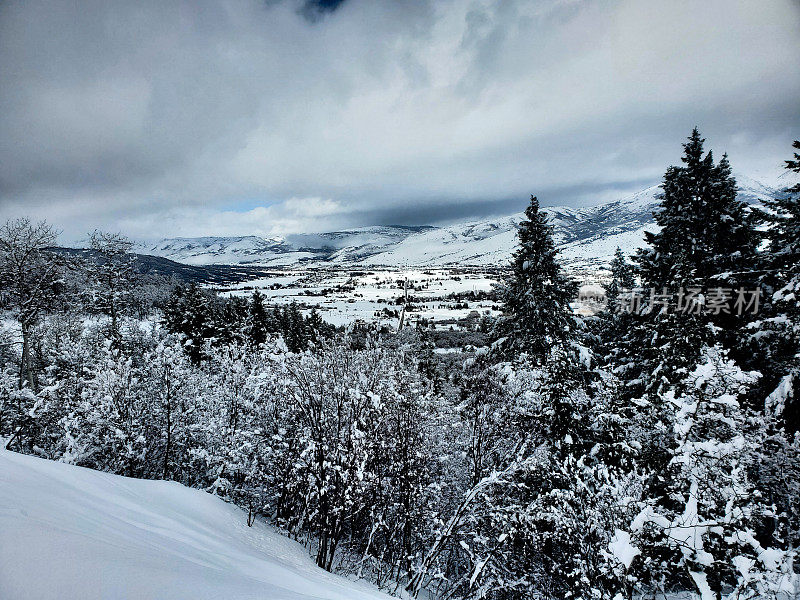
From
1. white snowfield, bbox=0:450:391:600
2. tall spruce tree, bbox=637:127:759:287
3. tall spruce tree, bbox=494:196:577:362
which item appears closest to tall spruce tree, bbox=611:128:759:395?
tall spruce tree, bbox=637:127:759:287

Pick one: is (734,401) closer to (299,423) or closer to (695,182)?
(299,423)

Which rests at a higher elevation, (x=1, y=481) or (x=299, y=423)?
(x=1, y=481)

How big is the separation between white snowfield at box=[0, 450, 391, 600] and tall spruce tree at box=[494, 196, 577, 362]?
13345 millimetres

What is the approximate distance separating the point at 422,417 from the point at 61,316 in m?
26.7

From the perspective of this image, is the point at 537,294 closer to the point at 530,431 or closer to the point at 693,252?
the point at 693,252

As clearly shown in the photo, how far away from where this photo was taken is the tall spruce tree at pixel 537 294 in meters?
16.5

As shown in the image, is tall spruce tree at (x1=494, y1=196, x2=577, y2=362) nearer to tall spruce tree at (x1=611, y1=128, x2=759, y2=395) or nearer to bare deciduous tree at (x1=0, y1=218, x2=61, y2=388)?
tall spruce tree at (x1=611, y1=128, x2=759, y2=395)

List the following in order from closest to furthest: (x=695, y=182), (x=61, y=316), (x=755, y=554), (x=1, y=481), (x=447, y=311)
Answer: (x=1, y=481)
(x=755, y=554)
(x=695, y=182)
(x=61, y=316)
(x=447, y=311)

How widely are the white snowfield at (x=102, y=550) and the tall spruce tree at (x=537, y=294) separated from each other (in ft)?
43.8

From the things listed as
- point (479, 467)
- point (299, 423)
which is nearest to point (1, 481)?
point (299, 423)

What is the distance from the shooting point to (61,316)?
25.1m

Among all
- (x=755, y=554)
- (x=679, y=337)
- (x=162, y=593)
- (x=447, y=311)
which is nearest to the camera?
(x=162, y=593)

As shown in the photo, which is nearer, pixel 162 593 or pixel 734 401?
pixel 162 593

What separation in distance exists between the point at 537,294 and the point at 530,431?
772 cm
